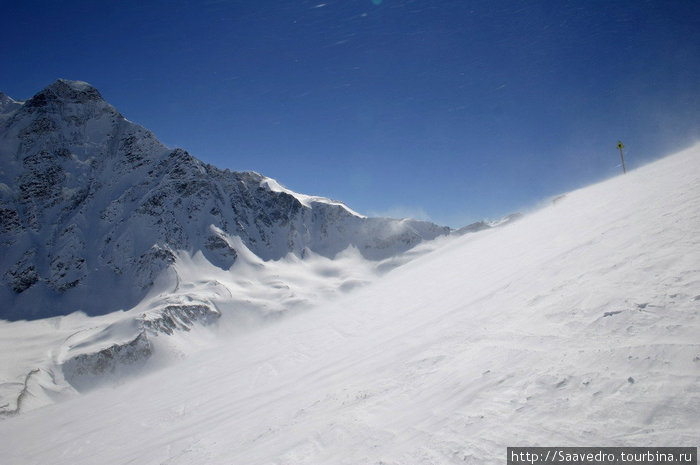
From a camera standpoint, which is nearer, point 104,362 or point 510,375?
point 510,375

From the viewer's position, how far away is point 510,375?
4.85 m

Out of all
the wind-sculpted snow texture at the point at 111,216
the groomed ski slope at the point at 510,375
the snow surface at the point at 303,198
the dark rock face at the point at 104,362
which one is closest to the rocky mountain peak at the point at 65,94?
the wind-sculpted snow texture at the point at 111,216

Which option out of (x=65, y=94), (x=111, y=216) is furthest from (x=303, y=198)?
(x=65, y=94)

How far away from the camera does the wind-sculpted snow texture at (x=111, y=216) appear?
8150 centimetres

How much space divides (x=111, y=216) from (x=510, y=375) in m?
119

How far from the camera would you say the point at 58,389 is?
46250 mm

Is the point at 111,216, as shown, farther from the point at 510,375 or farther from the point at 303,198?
the point at 510,375

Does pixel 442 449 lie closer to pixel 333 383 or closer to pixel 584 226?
pixel 333 383

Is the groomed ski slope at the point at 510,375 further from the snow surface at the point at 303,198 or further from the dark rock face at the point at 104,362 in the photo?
the snow surface at the point at 303,198

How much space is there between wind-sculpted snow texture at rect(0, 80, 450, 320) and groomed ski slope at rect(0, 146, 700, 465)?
87362mm

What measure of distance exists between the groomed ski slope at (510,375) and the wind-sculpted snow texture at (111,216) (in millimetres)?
87362

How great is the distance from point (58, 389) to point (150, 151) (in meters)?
91.2

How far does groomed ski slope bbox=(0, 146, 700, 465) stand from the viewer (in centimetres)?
351

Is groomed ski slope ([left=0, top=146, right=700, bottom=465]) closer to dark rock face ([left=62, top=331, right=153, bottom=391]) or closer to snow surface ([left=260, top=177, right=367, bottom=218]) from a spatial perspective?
dark rock face ([left=62, top=331, right=153, bottom=391])
